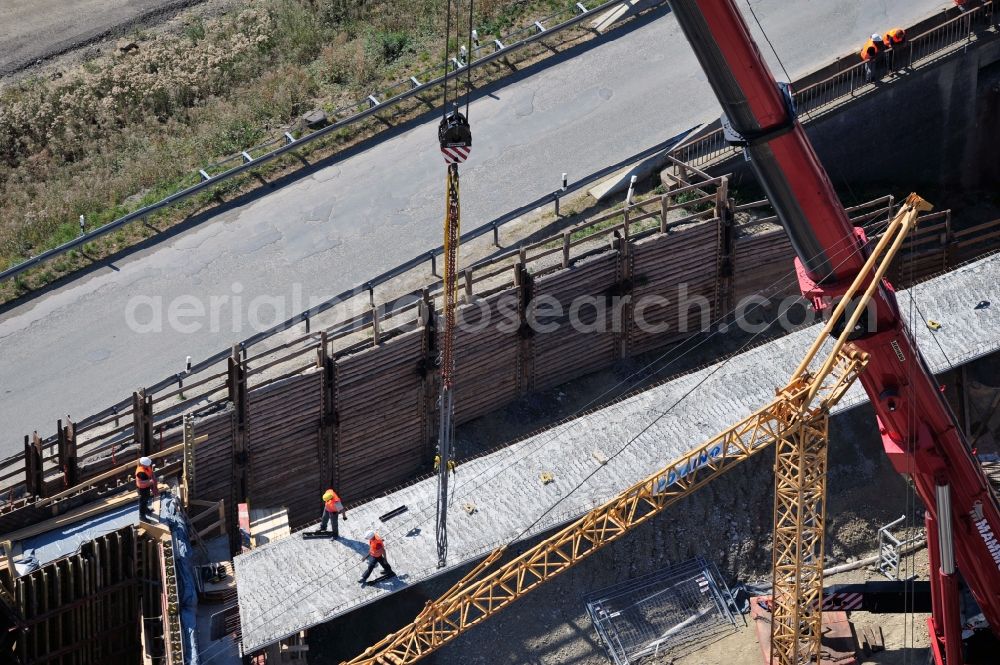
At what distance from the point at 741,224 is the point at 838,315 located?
11.4 metres

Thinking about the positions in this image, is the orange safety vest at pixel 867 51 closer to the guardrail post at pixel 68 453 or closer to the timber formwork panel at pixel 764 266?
the timber formwork panel at pixel 764 266

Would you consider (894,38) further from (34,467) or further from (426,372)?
(34,467)

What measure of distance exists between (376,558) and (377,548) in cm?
36

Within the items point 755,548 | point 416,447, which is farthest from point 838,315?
point 416,447

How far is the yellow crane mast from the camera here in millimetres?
31000

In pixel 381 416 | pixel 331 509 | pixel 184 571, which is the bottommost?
pixel 184 571

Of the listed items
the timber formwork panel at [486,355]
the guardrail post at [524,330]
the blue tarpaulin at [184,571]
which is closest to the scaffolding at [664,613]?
the timber formwork panel at [486,355]

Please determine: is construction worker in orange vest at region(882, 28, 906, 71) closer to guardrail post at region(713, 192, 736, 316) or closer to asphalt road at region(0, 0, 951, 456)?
asphalt road at region(0, 0, 951, 456)

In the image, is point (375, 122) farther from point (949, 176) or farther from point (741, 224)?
point (949, 176)

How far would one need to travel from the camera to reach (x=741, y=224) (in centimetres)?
4128

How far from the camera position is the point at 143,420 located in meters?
35.4

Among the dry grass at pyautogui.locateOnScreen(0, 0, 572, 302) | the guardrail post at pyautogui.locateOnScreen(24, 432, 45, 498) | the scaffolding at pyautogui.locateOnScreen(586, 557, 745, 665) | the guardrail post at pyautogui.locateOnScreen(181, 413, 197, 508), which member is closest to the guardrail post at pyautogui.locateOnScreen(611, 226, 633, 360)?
the scaffolding at pyautogui.locateOnScreen(586, 557, 745, 665)

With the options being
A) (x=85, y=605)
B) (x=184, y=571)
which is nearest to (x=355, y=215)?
(x=184, y=571)

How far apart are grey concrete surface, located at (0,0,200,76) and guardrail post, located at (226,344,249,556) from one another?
17965 millimetres
